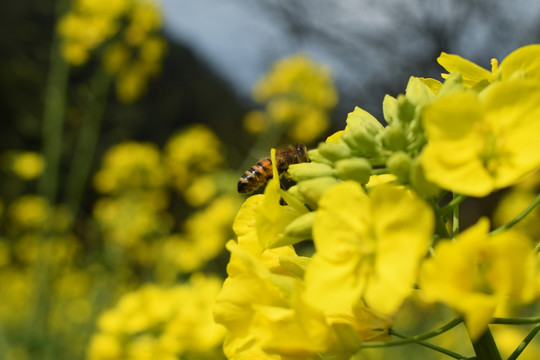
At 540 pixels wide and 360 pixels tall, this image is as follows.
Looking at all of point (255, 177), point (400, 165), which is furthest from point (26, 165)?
point (400, 165)

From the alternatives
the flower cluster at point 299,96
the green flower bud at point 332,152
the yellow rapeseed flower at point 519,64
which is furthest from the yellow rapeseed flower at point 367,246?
the flower cluster at point 299,96

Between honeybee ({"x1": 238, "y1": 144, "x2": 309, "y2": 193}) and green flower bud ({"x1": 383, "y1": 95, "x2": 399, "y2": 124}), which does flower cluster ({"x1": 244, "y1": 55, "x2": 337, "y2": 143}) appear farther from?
green flower bud ({"x1": 383, "y1": 95, "x2": 399, "y2": 124})

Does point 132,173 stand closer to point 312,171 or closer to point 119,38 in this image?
point 119,38

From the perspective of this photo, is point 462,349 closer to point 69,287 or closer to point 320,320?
point 320,320

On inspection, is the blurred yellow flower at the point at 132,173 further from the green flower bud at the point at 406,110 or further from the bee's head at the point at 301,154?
the green flower bud at the point at 406,110

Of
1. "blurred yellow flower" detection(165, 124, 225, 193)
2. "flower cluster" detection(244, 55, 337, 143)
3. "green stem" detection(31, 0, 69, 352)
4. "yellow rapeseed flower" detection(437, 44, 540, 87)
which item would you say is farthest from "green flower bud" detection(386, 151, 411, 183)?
"blurred yellow flower" detection(165, 124, 225, 193)

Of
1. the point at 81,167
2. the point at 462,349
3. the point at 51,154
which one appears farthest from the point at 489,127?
the point at 81,167
